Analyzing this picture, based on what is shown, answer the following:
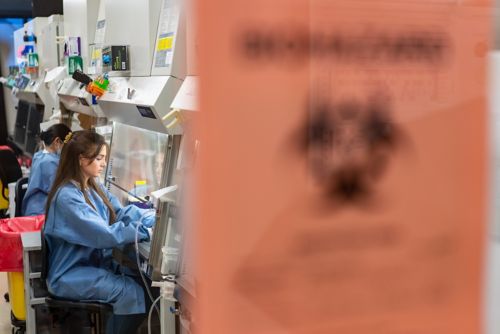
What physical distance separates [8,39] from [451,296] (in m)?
10.2

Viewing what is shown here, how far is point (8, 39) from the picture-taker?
9.75 metres

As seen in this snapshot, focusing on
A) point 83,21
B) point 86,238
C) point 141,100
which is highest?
point 83,21

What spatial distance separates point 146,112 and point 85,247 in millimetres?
839

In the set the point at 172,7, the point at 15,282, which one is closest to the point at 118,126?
the point at 15,282

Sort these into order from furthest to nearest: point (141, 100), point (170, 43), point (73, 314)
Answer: point (73, 314)
point (141, 100)
point (170, 43)

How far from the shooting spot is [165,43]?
8.73 ft

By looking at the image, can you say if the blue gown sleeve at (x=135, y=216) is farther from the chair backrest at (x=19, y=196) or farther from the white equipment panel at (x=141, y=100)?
the chair backrest at (x=19, y=196)

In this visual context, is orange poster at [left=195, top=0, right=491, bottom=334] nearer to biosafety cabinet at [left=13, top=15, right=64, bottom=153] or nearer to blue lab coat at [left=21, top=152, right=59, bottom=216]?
blue lab coat at [left=21, top=152, right=59, bottom=216]

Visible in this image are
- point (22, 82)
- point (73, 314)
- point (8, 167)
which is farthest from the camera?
point (22, 82)

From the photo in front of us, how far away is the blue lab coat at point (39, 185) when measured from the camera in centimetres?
419

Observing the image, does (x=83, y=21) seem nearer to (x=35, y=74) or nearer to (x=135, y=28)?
(x=135, y=28)

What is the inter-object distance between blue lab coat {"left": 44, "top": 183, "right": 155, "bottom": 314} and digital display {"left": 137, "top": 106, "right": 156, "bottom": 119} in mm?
519

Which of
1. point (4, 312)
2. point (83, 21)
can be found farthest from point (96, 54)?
point (4, 312)

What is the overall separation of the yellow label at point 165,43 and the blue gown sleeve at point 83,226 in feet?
2.82
